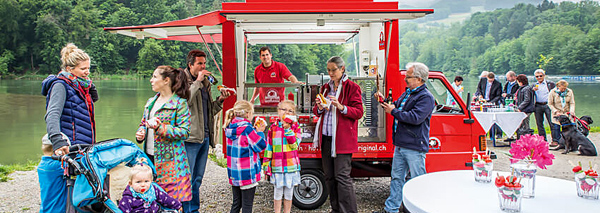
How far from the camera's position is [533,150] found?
2334 mm

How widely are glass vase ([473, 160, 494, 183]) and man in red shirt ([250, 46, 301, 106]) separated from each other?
3037mm

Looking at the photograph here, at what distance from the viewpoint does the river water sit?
2334 cm

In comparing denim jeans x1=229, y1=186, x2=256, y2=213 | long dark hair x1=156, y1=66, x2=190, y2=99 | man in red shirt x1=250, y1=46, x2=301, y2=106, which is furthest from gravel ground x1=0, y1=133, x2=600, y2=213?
long dark hair x1=156, y1=66, x2=190, y2=99

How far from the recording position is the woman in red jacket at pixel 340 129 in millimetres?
3951

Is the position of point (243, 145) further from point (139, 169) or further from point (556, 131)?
point (556, 131)

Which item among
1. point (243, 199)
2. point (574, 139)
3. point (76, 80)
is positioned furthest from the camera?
point (574, 139)

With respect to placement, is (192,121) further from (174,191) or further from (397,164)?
(397,164)

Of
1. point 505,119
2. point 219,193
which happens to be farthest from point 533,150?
point 505,119

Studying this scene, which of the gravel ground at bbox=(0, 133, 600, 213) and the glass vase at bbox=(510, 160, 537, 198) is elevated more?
the glass vase at bbox=(510, 160, 537, 198)

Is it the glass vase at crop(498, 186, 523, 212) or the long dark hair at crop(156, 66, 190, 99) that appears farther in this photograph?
the long dark hair at crop(156, 66, 190, 99)

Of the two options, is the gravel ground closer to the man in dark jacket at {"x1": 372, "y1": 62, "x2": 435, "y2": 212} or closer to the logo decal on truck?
the logo decal on truck

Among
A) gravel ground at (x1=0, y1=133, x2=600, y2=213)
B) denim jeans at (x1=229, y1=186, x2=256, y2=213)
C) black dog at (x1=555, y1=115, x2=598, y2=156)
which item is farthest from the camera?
black dog at (x1=555, y1=115, x2=598, y2=156)

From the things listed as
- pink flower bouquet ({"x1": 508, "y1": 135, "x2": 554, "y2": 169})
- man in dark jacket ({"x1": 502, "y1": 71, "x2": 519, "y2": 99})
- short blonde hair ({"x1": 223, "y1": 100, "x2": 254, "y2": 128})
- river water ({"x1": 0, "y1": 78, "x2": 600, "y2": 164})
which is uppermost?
man in dark jacket ({"x1": 502, "y1": 71, "x2": 519, "y2": 99})

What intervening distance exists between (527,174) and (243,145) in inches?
84.5
